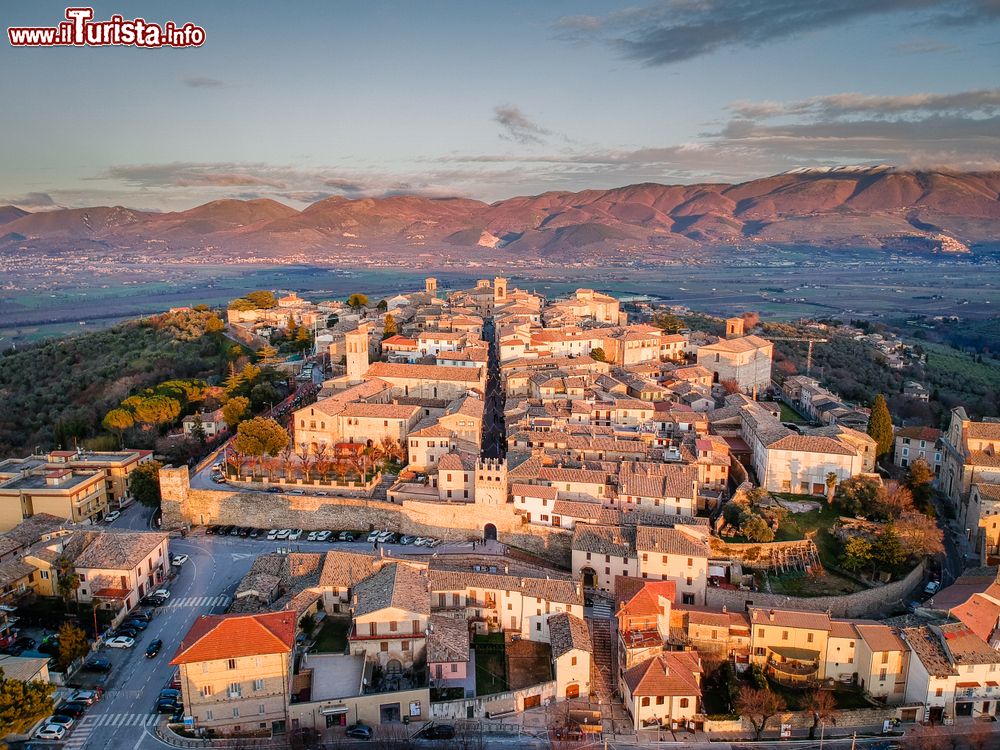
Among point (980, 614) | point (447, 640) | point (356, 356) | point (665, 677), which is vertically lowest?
point (665, 677)

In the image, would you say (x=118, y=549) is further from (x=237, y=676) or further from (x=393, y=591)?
(x=393, y=591)

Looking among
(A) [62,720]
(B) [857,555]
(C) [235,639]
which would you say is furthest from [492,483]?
(A) [62,720]

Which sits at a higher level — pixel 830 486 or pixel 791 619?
pixel 830 486

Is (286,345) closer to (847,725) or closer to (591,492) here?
(591,492)

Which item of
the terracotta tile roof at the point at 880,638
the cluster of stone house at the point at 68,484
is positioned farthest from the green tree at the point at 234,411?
the terracotta tile roof at the point at 880,638

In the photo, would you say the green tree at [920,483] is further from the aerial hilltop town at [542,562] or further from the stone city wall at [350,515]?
the stone city wall at [350,515]

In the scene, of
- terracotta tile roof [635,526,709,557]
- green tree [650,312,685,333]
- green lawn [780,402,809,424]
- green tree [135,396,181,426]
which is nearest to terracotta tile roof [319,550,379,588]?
terracotta tile roof [635,526,709,557]
